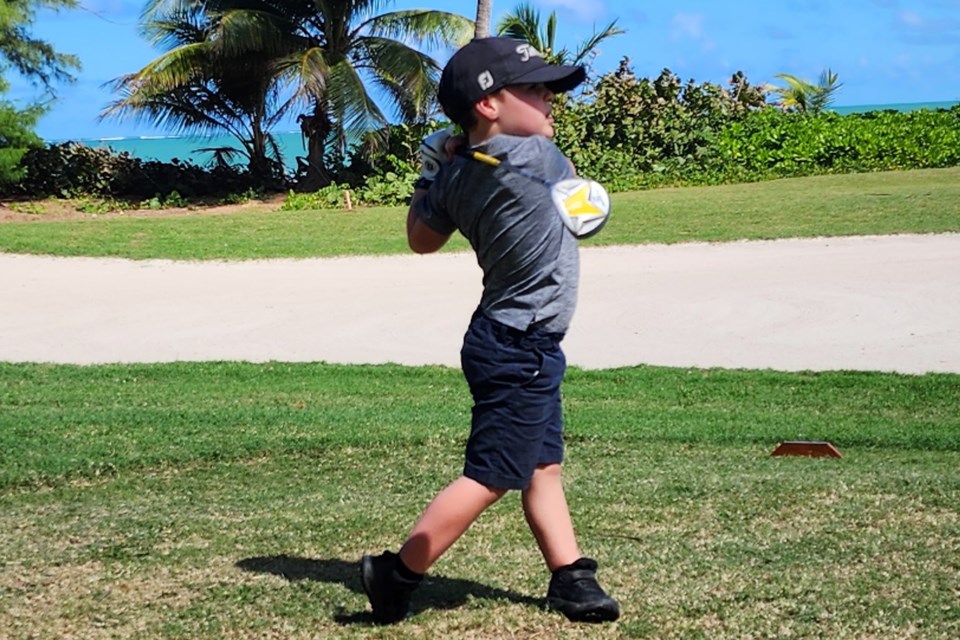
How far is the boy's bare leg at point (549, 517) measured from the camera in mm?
3693

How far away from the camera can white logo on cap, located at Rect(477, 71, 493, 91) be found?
3.53 metres

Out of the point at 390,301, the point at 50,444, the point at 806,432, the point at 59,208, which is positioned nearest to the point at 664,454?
the point at 806,432

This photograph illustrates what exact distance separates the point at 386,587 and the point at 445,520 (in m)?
0.24

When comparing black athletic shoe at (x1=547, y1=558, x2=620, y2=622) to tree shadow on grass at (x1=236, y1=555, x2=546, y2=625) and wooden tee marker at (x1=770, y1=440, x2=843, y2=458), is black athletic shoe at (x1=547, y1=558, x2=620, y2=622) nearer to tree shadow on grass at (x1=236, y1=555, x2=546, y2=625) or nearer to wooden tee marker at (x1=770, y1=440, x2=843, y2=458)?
tree shadow on grass at (x1=236, y1=555, x2=546, y2=625)

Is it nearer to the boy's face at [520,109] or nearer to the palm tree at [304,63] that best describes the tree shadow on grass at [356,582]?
the boy's face at [520,109]

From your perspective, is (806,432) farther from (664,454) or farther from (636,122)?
(636,122)

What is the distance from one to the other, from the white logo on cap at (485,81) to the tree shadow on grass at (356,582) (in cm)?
139

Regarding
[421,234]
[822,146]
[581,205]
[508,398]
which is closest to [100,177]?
[822,146]

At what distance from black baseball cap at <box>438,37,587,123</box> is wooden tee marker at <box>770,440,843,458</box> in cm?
328

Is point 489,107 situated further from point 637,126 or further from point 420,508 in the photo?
point 637,126

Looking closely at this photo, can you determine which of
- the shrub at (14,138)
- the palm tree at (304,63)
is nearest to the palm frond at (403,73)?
the palm tree at (304,63)

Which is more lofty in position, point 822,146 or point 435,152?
point 822,146

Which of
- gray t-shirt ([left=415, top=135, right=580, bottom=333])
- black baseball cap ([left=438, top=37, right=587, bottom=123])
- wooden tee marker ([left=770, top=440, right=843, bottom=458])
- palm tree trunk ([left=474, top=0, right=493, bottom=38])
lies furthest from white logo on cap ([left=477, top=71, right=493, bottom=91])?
palm tree trunk ([left=474, top=0, right=493, bottom=38])

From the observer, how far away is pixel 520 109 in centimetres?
358
